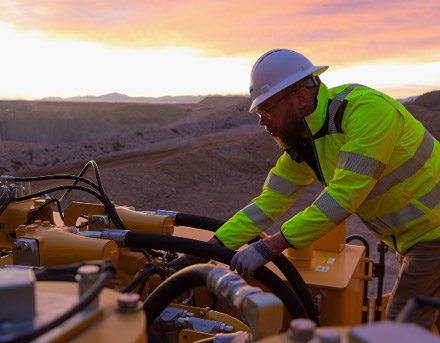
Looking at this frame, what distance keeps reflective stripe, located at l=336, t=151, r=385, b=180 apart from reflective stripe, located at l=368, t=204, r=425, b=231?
0.37m

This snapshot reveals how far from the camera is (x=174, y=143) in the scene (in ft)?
70.0

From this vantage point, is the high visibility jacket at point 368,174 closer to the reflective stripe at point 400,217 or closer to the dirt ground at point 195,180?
the reflective stripe at point 400,217

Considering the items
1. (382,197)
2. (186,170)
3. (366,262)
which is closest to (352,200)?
(382,197)

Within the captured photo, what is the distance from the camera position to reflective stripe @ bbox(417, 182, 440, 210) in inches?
111

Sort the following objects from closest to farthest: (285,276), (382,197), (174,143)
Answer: (285,276) → (382,197) → (174,143)

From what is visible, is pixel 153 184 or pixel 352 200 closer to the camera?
pixel 352 200

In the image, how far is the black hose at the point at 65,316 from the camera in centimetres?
93

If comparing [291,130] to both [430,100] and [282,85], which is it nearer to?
[282,85]

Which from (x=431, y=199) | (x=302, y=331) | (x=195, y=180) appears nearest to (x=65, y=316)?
(x=302, y=331)

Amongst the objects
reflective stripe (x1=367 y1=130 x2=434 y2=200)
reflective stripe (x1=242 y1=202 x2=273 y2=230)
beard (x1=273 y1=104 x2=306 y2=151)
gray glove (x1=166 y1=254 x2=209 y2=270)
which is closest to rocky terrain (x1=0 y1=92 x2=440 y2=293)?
reflective stripe (x1=242 y1=202 x2=273 y2=230)

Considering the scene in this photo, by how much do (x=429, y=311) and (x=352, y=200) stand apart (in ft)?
2.78

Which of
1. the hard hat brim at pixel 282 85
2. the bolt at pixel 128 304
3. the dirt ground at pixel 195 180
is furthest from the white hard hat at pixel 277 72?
the dirt ground at pixel 195 180

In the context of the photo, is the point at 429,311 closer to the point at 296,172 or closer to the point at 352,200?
the point at 352,200

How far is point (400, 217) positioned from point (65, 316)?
228 centimetres
